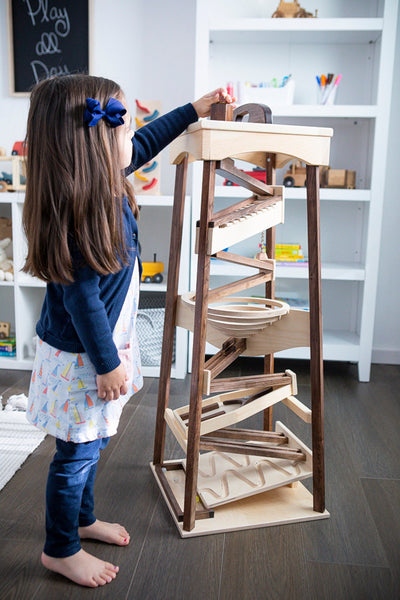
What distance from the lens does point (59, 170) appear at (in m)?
1.01

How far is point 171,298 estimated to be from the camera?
152 cm

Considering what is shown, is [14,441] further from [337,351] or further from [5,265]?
[337,351]

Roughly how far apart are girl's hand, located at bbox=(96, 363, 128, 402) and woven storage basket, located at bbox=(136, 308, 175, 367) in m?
1.32

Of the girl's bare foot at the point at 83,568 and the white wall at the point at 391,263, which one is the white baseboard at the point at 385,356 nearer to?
the white wall at the point at 391,263

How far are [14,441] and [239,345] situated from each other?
2.64 ft

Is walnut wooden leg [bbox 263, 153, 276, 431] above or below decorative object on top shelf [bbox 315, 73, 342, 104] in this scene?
below

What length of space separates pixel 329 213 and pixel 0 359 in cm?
169

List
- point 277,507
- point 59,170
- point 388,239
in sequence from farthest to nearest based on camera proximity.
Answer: point 388,239
point 277,507
point 59,170

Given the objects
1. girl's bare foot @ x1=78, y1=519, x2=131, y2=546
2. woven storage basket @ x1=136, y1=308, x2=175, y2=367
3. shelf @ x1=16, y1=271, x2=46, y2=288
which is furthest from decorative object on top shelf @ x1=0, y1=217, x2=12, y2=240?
girl's bare foot @ x1=78, y1=519, x2=131, y2=546

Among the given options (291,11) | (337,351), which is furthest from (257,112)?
(337,351)

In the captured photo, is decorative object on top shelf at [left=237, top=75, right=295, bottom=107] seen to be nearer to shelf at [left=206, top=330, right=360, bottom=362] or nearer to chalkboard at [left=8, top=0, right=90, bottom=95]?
chalkboard at [left=8, top=0, right=90, bottom=95]

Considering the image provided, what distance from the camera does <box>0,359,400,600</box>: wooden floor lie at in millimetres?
1119

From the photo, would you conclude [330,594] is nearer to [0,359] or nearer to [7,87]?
[0,359]

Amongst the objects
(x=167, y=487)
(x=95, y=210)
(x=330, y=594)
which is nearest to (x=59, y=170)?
(x=95, y=210)
